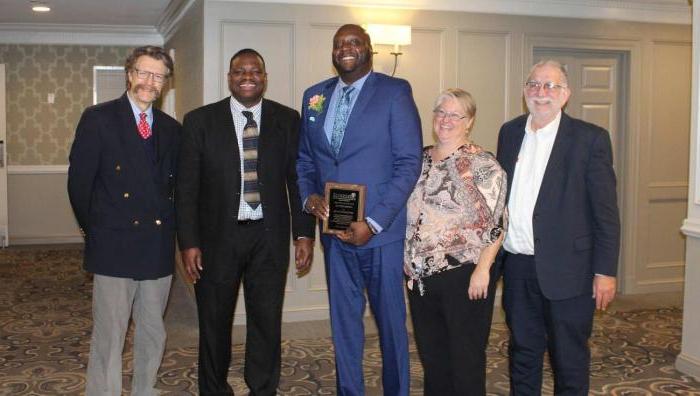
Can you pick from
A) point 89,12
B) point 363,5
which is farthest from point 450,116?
point 89,12

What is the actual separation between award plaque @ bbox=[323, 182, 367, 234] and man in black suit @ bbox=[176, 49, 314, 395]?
0.44 m

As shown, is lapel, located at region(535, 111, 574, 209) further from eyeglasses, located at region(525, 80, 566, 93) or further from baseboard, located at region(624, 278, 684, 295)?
baseboard, located at region(624, 278, 684, 295)

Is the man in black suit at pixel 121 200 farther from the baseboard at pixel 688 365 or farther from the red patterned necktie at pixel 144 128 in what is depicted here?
the baseboard at pixel 688 365

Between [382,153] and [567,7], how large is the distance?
148 inches

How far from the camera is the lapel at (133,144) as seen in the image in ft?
9.75

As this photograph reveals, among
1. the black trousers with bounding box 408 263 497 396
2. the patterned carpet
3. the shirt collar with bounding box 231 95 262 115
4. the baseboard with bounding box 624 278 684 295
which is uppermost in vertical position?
the shirt collar with bounding box 231 95 262 115

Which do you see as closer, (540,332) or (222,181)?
(540,332)

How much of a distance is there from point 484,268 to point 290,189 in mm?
1025

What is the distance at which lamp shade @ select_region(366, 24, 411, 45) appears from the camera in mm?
5289

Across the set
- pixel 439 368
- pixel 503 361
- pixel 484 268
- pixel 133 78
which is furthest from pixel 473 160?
pixel 503 361

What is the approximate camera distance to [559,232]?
274 centimetres

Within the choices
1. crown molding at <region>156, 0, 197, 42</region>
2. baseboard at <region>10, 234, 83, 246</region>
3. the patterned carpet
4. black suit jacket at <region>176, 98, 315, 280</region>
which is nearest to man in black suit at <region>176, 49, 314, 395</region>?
black suit jacket at <region>176, 98, 315, 280</region>

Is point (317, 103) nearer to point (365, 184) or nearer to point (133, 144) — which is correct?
point (365, 184)

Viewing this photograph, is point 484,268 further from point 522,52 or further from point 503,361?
point 522,52
